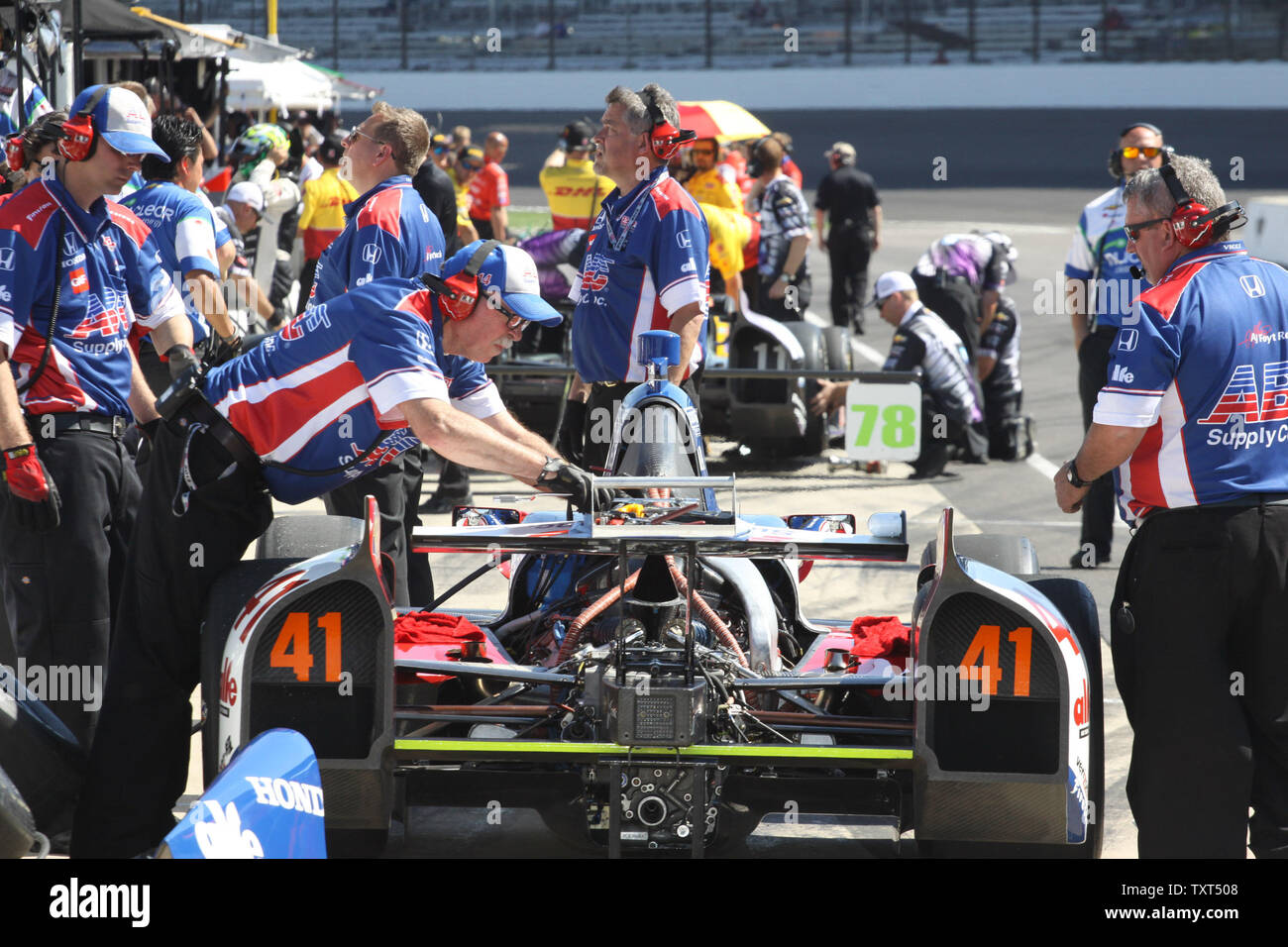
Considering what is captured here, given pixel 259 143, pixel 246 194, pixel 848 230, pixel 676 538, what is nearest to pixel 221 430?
pixel 676 538

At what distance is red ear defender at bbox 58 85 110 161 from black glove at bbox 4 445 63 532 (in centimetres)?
90

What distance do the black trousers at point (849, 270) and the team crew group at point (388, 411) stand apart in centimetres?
947

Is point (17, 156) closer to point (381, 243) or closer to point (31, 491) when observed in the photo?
point (381, 243)

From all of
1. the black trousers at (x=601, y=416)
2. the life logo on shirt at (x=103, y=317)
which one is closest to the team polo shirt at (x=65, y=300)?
the life logo on shirt at (x=103, y=317)

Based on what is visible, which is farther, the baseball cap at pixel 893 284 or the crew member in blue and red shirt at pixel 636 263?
the baseball cap at pixel 893 284

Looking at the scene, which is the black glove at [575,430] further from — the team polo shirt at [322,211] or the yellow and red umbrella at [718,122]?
the yellow and red umbrella at [718,122]

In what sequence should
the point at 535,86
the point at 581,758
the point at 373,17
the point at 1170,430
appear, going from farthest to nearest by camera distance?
the point at 373,17 < the point at 535,86 < the point at 1170,430 < the point at 581,758

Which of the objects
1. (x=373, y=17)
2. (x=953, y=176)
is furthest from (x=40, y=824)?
(x=373, y=17)

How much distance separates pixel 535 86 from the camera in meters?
44.8

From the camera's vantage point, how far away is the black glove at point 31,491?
4.38 metres

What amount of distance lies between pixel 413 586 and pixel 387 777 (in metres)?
2.30

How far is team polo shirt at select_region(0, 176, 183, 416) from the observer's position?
4.55m
